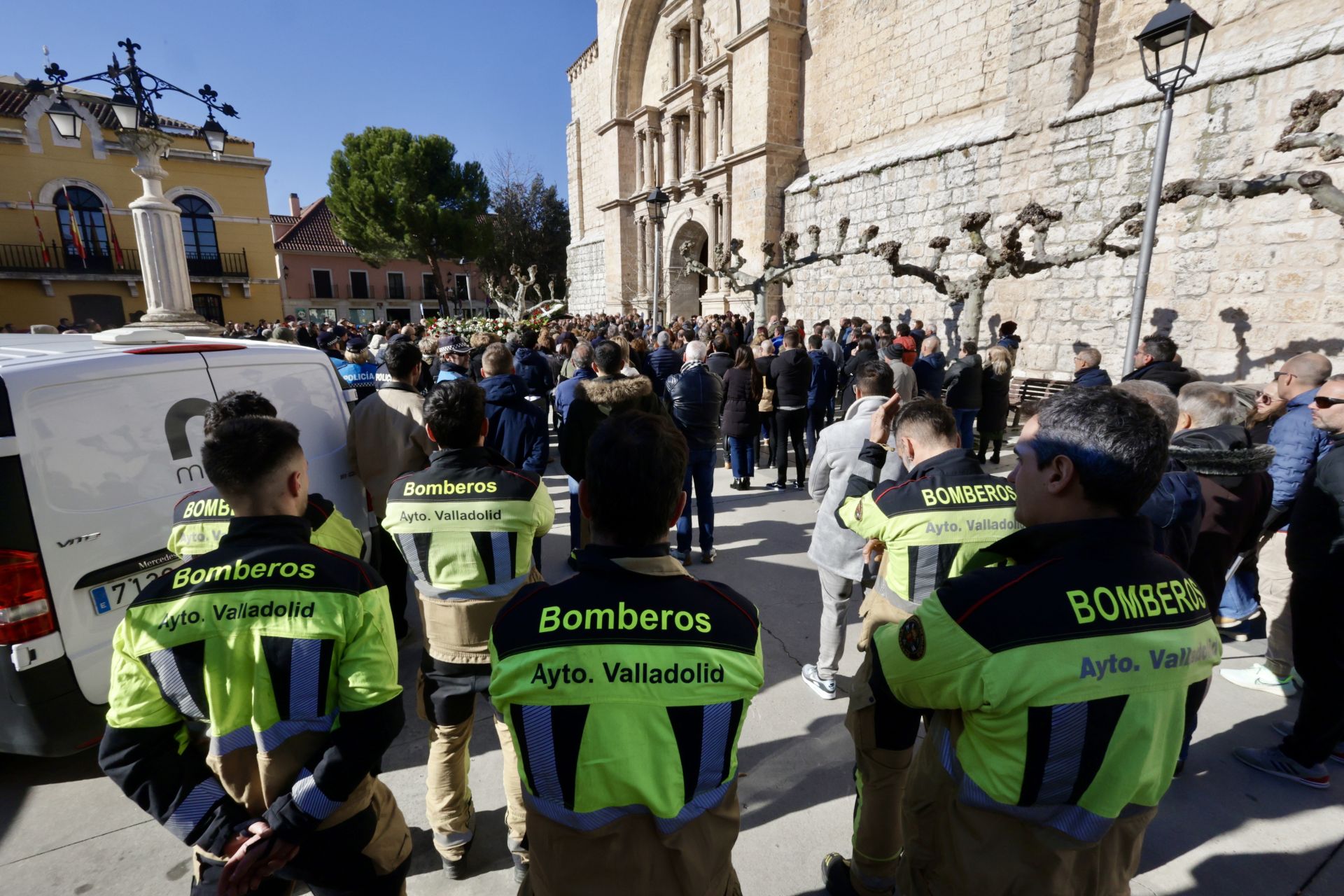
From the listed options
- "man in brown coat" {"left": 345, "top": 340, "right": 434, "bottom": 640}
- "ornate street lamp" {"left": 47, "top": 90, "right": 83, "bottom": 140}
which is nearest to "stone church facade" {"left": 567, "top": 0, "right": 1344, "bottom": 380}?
"man in brown coat" {"left": 345, "top": 340, "right": 434, "bottom": 640}

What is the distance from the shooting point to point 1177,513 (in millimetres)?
2348

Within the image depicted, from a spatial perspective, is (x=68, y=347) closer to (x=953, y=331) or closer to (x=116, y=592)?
(x=116, y=592)

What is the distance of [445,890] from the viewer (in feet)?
7.39

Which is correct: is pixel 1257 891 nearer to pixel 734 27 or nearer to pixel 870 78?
pixel 870 78

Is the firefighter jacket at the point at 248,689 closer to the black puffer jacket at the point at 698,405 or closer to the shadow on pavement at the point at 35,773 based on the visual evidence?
the shadow on pavement at the point at 35,773

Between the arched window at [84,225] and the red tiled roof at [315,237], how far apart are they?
48.3 feet

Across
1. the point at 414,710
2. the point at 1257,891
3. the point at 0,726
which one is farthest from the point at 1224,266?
the point at 0,726

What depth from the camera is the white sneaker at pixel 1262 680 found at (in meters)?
3.30

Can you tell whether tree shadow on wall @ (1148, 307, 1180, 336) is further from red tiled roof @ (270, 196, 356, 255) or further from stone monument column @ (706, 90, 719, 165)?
red tiled roof @ (270, 196, 356, 255)

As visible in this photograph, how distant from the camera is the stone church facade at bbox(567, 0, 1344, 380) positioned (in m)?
8.09

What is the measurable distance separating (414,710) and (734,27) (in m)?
19.7

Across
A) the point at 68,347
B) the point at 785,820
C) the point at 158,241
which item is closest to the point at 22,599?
the point at 68,347

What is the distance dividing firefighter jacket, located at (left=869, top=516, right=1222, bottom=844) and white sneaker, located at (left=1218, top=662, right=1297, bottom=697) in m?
2.94

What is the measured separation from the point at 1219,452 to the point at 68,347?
5.22 m
